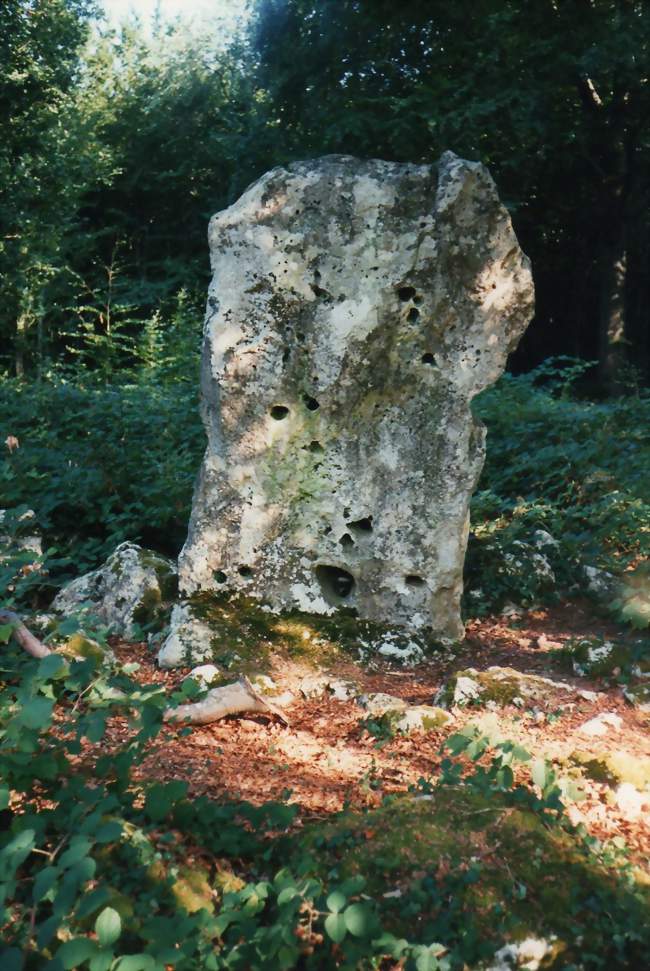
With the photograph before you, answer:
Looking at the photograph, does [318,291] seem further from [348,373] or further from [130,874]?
[130,874]

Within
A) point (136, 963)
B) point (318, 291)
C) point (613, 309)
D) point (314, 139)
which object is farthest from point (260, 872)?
point (613, 309)

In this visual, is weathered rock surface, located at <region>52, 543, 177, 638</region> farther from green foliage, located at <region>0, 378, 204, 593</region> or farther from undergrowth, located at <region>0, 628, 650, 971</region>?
undergrowth, located at <region>0, 628, 650, 971</region>

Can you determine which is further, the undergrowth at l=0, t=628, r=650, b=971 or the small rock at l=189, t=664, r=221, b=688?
the small rock at l=189, t=664, r=221, b=688

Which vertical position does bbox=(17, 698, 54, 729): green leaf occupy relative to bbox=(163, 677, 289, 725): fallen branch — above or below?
above

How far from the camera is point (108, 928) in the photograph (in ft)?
6.45

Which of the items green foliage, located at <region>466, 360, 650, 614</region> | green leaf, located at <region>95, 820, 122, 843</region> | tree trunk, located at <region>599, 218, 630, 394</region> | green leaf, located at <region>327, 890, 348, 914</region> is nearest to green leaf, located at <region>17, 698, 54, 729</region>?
green leaf, located at <region>95, 820, 122, 843</region>

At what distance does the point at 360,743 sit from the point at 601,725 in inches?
40.6

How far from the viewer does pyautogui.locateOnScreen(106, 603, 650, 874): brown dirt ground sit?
10.3 ft

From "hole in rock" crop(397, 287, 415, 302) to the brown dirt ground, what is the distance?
1.93 m

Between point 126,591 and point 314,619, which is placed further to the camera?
point 126,591

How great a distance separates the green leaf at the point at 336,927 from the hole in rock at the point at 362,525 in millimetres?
2907

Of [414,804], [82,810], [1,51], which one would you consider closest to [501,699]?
[414,804]

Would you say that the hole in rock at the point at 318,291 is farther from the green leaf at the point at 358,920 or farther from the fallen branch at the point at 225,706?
the green leaf at the point at 358,920

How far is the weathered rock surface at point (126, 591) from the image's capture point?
5.09m
